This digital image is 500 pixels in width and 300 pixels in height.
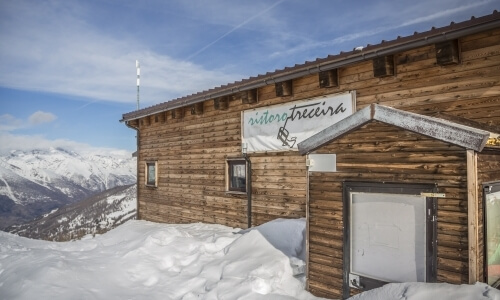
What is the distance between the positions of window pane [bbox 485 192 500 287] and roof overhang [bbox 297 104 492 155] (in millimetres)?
1023

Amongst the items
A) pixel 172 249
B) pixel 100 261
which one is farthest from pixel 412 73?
pixel 100 261

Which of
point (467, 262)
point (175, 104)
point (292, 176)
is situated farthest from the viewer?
point (175, 104)

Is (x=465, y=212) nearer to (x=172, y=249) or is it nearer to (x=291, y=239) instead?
(x=291, y=239)

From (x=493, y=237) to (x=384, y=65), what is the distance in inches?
153

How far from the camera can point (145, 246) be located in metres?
9.38

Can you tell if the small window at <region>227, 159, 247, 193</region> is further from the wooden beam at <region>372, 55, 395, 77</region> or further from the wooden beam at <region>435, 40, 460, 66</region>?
the wooden beam at <region>435, 40, 460, 66</region>

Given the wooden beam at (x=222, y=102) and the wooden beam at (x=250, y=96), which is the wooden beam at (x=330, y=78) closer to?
the wooden beam at (x=250, y=96)

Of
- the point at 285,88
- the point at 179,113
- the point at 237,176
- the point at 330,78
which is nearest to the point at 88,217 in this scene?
the point at 179,113

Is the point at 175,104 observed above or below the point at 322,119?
above

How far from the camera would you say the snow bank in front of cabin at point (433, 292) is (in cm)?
421

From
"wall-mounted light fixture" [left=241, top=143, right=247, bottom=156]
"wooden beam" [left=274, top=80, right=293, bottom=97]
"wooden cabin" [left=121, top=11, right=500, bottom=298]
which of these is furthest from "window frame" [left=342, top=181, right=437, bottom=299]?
"wall-mounted light fixture" [left=241, top=143, right=247, bottom=156]

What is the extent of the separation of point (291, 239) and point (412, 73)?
428 cm

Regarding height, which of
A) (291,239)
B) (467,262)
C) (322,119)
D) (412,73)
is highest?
(412,73)

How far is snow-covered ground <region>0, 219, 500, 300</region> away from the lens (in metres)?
6.57
